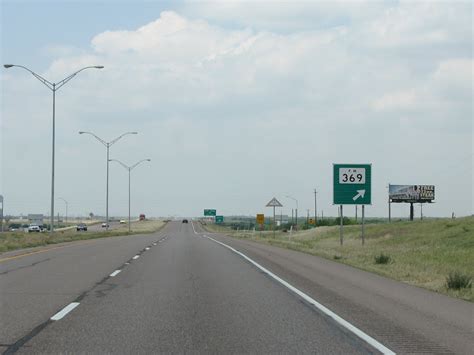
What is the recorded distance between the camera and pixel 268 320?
11.7 meters

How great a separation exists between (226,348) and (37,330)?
312 centimetres

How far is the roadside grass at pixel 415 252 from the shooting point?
21031 mm

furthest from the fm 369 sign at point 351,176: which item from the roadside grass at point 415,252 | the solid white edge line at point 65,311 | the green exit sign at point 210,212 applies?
the green exit sign at point 210,212

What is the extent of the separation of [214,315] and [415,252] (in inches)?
1141

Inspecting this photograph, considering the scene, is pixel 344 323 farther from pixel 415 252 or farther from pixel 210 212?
pixel 210 212

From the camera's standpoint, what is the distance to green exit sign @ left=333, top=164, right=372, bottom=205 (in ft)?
131

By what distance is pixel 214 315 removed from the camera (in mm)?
12102

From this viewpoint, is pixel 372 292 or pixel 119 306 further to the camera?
pixel 372 292

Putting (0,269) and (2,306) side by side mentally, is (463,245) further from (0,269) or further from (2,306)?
(2,306)

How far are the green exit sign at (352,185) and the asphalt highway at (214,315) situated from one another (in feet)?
63.1

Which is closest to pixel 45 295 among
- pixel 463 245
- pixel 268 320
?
pixel 268 320

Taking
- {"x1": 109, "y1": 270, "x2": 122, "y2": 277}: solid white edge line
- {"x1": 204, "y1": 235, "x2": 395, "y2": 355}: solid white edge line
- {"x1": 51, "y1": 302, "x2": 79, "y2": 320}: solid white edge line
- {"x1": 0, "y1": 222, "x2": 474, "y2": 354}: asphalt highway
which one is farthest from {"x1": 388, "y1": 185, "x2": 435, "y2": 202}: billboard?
{"x1": 51, "y1": 302, "x2": 79, "y2": 320}: solid white edge line

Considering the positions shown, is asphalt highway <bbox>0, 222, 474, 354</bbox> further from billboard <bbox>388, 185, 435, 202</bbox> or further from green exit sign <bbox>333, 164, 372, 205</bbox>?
billboard <bbox>388, 185, 435, 202</bbox>

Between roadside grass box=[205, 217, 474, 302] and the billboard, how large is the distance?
2058 centimetres
